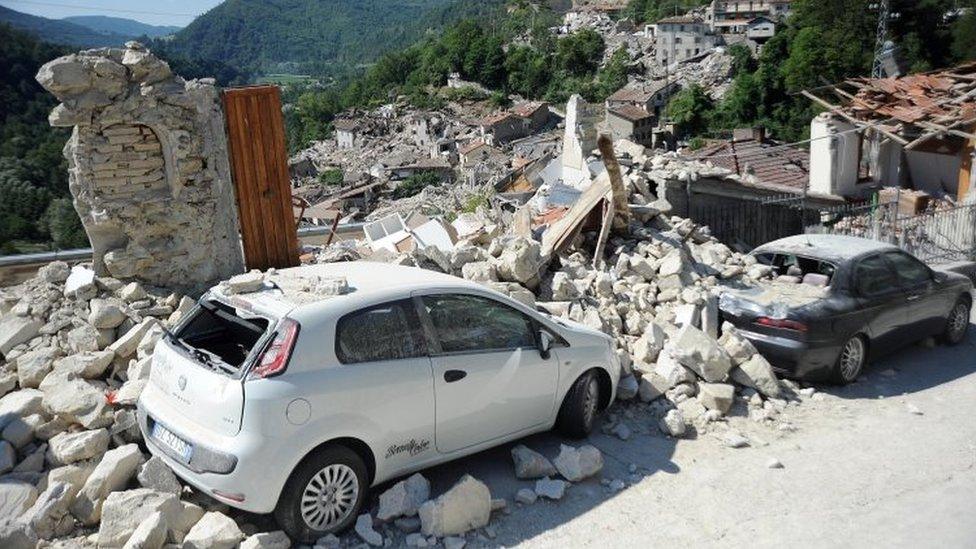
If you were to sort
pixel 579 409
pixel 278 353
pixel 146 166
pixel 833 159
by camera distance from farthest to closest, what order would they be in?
pixel 833 159 → pixel 146 166 → pixel 579 409 → pixel 278 353

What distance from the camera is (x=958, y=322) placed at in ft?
30.1

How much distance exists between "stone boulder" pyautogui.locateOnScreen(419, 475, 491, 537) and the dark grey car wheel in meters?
6.86

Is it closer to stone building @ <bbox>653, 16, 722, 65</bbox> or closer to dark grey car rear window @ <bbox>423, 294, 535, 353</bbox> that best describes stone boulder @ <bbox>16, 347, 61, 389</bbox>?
dark grey car rear window @ <bbox>423, 294, 535, 353</bbox>

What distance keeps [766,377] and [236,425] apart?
16.3 ft

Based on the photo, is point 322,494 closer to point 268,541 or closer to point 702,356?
point 268,541

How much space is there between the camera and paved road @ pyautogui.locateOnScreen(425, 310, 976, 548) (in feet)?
16.6

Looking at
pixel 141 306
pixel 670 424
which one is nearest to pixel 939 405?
pixel 670 424

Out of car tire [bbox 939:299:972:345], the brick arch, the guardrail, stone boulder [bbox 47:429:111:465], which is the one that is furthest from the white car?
car tire [bbox 939:299:972:345]

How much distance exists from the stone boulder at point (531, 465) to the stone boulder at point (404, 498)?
806 mm

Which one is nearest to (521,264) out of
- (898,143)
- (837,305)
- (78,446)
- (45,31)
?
(837,305)

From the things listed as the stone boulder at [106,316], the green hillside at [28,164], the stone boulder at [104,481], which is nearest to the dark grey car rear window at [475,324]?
the stone boulder at [104,481]

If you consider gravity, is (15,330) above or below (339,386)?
below

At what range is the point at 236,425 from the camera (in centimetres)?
434

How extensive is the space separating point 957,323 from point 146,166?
943 cm
